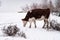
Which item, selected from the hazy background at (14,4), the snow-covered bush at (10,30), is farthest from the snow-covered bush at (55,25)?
the hazy background at (14,4)

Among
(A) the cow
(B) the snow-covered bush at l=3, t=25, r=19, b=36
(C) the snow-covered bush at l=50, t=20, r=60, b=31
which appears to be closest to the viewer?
(B) the snow-covered bush at l=3, t=25, r=19, b=36

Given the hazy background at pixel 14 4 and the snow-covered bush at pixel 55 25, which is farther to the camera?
the hazy background at pixel 14 4

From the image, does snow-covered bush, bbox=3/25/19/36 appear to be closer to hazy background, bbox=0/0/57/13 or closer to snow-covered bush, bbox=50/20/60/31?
snow-covered bush, bbox=50/20/60/31

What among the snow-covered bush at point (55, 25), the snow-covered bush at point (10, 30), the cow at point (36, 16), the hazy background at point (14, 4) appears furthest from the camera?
the hazy background at point (14, 4)

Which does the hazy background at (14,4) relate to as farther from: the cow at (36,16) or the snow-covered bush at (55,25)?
the snow-covered bush at (55,25)

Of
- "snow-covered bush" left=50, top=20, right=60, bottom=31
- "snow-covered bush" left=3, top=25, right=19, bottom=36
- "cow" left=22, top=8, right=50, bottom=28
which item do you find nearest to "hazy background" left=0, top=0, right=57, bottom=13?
"cow" left=22, top=8, right=50, bottom=28

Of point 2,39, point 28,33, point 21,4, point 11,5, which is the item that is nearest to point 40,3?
point 21,4

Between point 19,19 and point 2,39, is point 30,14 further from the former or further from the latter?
point 2,39

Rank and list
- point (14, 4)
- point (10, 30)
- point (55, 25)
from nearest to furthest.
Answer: point (10, 30)
point (55, 25)
point (14, 4)

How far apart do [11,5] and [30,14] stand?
2.33ft

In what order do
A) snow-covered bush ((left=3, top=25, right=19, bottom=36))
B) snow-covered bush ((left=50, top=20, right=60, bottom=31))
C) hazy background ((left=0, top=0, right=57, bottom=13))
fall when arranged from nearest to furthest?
snow-covered bush ((left=3, top=25, right=19, bottom=36)), snow-covered bush ((left=50, top=20, right=60, bottom=31)), hazy background ((left=0, top=0, right=57, bottom=13))

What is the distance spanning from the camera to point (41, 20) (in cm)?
198

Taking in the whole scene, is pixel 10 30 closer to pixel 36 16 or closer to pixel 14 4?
pixel 36 16

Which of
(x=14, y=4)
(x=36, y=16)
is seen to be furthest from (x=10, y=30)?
(x=14, y=4)
